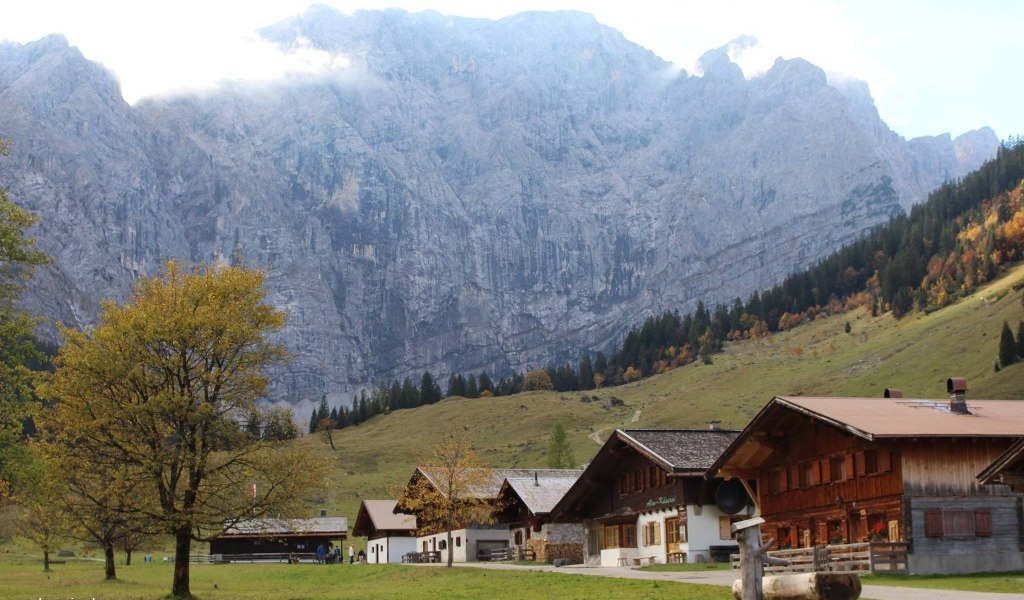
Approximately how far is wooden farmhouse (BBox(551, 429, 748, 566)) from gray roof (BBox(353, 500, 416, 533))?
28.6 m

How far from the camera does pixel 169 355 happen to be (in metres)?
35.8

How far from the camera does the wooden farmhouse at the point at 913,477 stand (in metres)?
35.9

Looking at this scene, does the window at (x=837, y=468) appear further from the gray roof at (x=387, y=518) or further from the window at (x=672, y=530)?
the gray roof at (x=387, y=518)

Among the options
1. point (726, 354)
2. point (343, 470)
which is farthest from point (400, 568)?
point (726, 354)

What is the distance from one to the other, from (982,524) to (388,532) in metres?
61.0

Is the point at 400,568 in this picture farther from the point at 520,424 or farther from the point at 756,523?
the point at 520,424

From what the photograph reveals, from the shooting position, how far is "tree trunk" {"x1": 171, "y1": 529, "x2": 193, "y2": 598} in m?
34.6

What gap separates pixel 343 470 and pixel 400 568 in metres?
86.5

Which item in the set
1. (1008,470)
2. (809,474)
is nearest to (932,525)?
(809,474)

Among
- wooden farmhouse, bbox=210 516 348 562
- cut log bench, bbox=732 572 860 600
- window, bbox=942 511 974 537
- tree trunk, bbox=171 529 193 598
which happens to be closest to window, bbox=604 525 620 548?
window, bbox=942 511 974 537

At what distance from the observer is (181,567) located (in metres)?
35.2

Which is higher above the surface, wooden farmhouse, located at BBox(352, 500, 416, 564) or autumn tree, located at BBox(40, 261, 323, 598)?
autumn tree, located at BBox(40, 261, 323, 598)

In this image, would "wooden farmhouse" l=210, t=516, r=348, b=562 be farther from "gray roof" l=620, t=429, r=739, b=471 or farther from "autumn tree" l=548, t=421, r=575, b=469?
"gray roof" l=620, t=429, r=739, b=471

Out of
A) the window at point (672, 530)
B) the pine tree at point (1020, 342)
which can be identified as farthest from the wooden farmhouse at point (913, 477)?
the pine tree at point (1020, 342)
